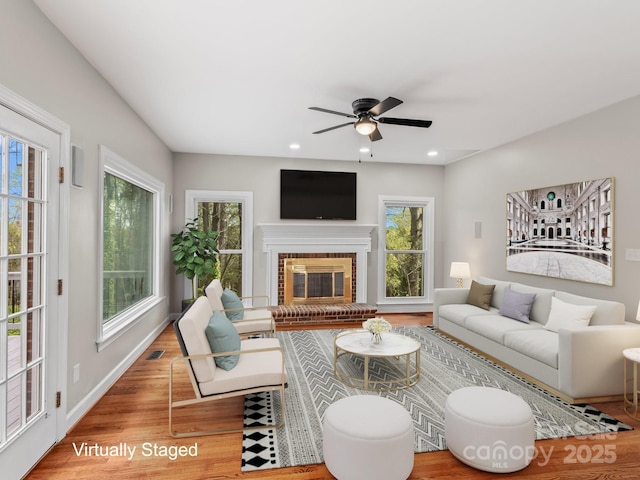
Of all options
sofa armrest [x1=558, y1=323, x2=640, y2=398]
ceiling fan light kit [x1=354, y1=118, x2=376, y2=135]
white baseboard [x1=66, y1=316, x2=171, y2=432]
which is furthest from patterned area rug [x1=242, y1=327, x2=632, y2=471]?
ceiling fan light kit [x1=354, y1=118, x2=376, y2=135]

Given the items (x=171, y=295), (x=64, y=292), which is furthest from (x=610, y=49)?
(x=171, y=295)

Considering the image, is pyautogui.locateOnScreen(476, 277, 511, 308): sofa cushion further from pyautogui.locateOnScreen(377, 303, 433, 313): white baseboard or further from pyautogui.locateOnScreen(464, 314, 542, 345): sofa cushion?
pyautogui.locateOnScreen(377, 303, 433, 313): white baseboard

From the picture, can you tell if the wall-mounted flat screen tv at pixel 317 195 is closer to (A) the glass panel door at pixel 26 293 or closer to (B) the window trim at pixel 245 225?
(B) the window trim at pixel 245 225

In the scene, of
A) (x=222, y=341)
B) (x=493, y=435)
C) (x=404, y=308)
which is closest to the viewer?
(x=493, y=435)

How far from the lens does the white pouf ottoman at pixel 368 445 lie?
1.89m

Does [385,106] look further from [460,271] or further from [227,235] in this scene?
[227,235]

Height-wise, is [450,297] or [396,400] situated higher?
[450,297]

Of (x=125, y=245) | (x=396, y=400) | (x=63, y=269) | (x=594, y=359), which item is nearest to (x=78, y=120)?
(x=63, y=269)

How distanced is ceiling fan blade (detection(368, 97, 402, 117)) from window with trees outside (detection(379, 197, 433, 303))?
331 cm

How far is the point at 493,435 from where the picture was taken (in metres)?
2.05

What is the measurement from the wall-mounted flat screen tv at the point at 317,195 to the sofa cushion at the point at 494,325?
→ 270cm

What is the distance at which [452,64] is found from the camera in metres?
2.73

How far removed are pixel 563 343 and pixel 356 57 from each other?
292 centimetres

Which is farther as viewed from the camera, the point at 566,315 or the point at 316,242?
the point at 316,242
